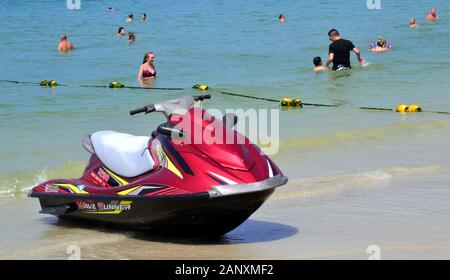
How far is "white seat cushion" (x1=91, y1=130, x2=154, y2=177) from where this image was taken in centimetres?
685

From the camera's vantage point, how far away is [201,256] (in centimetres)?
639

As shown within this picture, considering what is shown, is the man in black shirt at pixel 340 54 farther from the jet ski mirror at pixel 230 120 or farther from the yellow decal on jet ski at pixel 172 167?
the yellow decal on jet ski at pixel 172 167

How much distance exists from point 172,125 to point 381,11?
1282 inches

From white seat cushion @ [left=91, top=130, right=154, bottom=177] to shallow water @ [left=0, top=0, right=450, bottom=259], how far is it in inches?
22.2

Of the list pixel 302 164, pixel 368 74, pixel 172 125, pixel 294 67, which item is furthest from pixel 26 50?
pixel 172 125

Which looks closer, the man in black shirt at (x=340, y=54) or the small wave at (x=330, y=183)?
the small wave at (x=330, y=183)

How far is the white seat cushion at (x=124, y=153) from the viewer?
685 centimetres

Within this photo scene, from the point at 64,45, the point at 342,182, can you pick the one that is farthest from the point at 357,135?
the point at 64,45

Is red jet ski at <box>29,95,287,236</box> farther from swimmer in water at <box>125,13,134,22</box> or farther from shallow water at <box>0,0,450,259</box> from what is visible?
swimmer in water at <box>125,13,134,22</box>

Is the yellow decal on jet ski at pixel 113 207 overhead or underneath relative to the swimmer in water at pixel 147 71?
overhead

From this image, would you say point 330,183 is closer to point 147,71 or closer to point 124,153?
point 124,153

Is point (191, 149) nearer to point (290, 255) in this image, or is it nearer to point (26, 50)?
point (290, 255)

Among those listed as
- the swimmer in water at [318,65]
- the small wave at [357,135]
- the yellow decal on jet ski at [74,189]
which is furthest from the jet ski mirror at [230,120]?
the swimmer in water at [318,65]
